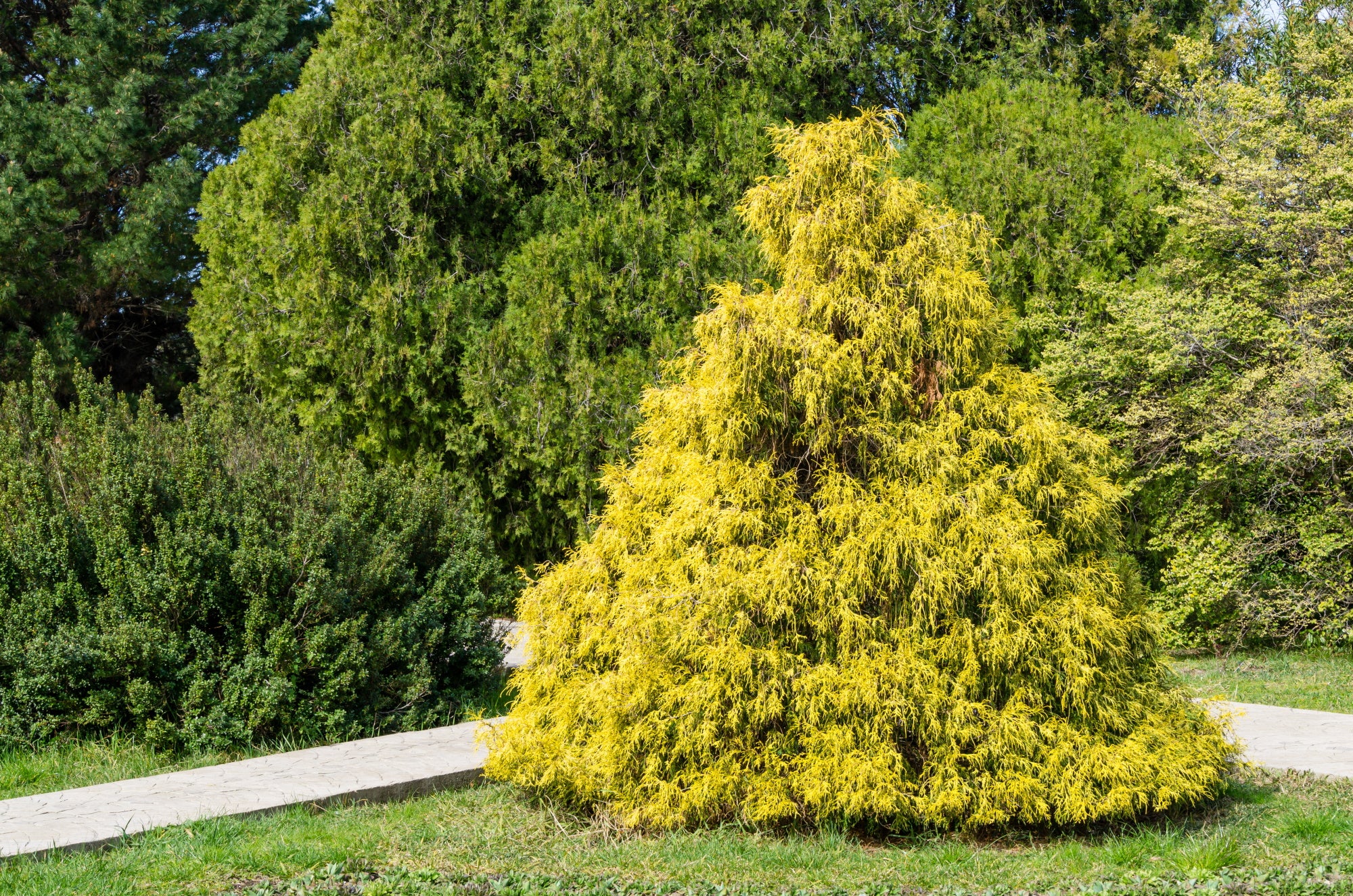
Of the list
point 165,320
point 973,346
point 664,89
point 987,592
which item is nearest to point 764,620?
point 987,592

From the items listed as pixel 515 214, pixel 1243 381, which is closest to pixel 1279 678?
pixel 1243 381

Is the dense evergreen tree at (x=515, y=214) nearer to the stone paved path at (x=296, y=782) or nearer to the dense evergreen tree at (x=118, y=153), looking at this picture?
the stone paved path at (x=296, y=782)

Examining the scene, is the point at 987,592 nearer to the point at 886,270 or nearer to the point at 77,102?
the point at 886,270

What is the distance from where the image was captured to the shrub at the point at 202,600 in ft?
20.7

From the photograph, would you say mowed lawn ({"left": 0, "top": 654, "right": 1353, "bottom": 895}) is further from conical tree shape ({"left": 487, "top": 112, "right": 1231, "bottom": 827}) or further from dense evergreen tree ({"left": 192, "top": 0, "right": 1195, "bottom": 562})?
dense evergreen tree ({"left": 192, "top": 0, "right": 1195, "bottom": 562})

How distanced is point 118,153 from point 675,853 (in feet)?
49.2

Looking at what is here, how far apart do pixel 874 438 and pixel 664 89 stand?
285 inches

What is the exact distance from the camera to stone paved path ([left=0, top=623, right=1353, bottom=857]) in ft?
15.7

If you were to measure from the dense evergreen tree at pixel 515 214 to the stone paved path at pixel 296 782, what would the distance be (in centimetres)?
421

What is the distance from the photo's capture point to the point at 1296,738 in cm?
682

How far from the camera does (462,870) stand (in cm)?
441

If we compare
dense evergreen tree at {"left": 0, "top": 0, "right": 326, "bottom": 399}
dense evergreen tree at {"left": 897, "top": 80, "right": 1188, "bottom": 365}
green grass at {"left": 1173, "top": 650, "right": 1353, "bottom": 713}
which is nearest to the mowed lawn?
green grass at {"left": 1173, "top": 650, "right": 1353, "bottom": 713}

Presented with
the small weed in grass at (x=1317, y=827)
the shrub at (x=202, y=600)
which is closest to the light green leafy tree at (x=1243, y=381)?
the small weed in grass at (x=1317, y=827)

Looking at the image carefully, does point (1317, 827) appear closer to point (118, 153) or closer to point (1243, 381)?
point (1243, 381)
